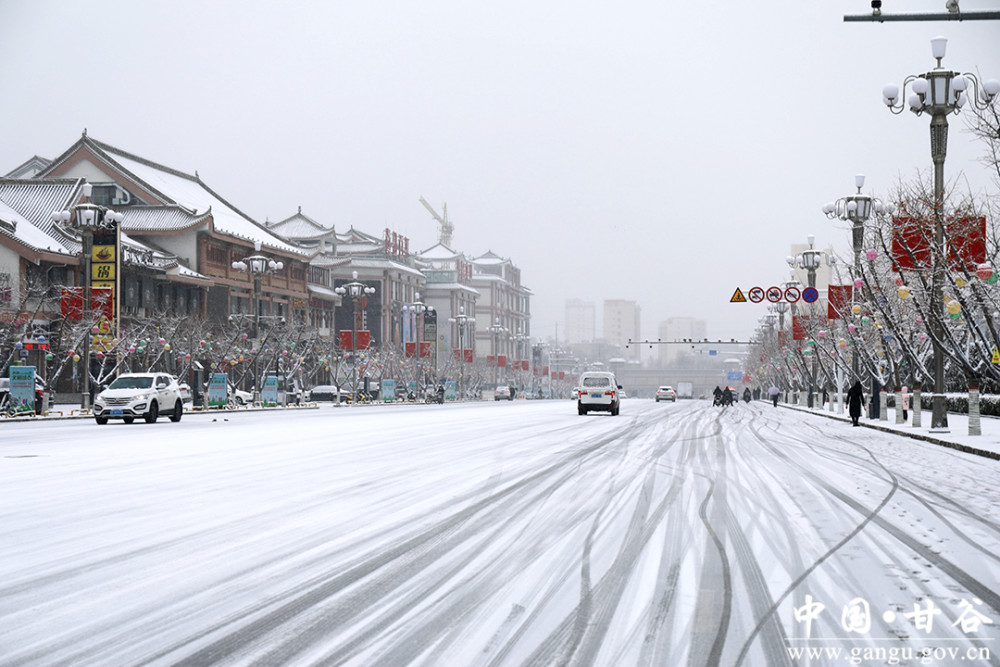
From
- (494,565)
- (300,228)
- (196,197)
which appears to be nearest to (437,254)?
(300,228)

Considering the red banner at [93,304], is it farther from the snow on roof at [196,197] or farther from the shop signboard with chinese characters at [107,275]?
the snow on roof at [196,197]

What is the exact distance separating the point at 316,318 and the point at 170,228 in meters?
27.5

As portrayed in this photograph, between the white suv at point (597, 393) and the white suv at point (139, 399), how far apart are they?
49.6 feet

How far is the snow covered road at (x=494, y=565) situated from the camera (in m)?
5.41

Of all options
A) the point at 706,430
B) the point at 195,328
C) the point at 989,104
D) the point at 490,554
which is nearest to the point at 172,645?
the point at 490,554

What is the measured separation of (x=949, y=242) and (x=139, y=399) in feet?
73.0

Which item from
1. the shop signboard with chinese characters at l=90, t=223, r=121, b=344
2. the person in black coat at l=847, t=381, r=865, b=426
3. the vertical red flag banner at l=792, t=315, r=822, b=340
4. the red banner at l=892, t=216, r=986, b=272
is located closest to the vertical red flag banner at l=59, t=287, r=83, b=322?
the shop signboard with chinese characters at l=90, t=223, r=121, b=344

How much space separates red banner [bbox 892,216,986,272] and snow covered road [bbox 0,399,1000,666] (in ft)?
35.3

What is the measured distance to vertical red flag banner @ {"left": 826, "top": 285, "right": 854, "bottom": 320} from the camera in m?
39.2

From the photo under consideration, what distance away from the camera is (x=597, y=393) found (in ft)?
135

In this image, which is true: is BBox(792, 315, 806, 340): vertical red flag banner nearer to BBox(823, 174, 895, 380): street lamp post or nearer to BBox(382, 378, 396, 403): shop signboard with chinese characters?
BBox(823, 174, 895, 380): street lamp post

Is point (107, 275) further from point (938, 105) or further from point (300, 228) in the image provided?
point (300, 228)

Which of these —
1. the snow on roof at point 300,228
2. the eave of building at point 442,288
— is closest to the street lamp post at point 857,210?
the snow on roof at point 300,228

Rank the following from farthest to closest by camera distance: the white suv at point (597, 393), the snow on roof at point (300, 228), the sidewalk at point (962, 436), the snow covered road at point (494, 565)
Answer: the snow on roof at point (300, 228), the white suv at point (597, 393), the sidewalk at point (962, 436), the snow covered road at point (494, 565)
